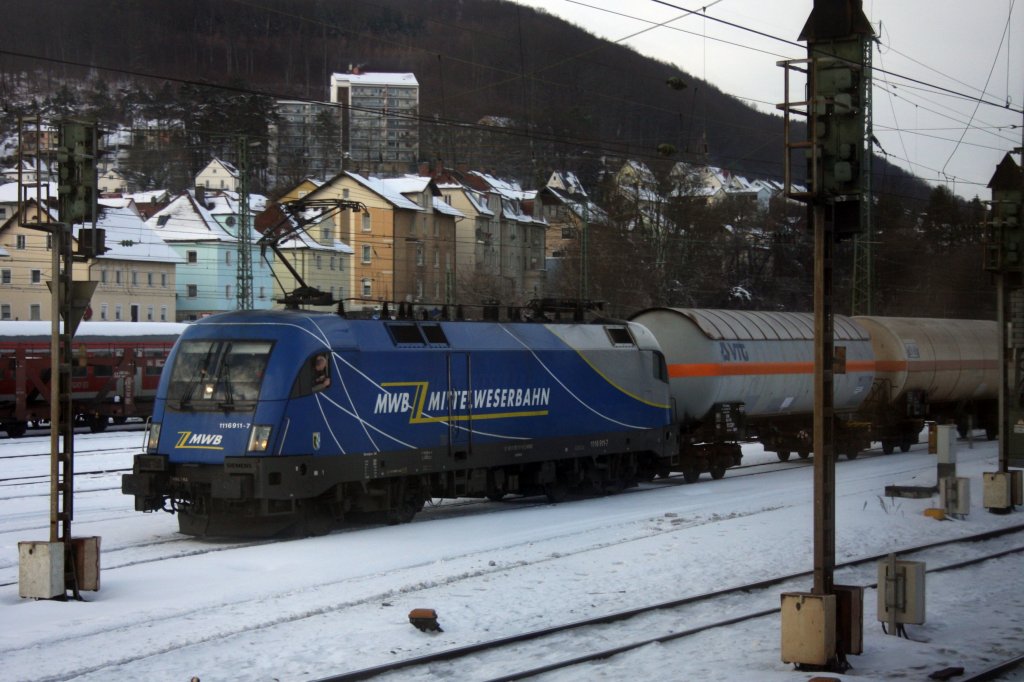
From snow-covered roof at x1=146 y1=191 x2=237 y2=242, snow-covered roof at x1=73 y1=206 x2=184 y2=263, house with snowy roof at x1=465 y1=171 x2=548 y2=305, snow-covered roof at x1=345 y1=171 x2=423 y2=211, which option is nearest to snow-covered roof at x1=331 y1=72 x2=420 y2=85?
house with snowy roof at x1=465 y1=171 x2=548 y2=305

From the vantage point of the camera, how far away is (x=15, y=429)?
1582 inches

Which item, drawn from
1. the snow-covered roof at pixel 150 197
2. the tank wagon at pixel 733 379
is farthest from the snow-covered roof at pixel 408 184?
the tank wagon at pixel 733 379

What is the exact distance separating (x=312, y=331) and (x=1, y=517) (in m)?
6.78

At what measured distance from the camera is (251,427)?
1666 cm

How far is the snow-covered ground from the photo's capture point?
34.9 feet

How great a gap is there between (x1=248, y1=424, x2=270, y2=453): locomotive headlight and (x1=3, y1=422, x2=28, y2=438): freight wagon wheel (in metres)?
26.7

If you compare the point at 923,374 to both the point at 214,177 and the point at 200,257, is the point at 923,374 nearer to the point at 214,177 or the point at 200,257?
the point at 200,257

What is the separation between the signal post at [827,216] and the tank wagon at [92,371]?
3122cm

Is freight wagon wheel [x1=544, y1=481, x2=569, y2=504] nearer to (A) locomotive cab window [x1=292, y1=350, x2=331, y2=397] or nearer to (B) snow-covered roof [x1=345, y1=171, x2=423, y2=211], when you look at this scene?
(A) locomotive cab window [x1=292, y1=350, x2=331, y2=397]

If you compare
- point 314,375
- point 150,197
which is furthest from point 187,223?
point 314,375

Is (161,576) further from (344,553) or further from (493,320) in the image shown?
(493,320)

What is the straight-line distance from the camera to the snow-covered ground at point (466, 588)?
34.9 ft

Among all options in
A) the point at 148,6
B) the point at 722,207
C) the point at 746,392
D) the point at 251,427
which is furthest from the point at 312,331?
the point at 148,6

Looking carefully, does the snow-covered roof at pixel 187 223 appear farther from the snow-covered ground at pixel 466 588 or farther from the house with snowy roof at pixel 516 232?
the snow-covered ground at pixel 466 588
